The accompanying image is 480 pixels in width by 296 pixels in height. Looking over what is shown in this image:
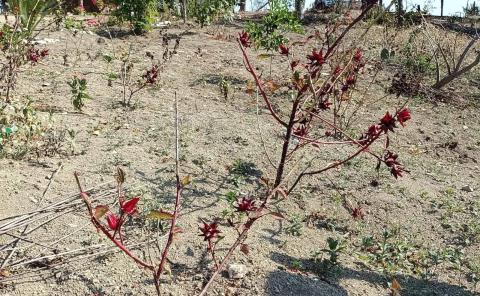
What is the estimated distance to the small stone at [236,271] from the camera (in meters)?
2.39

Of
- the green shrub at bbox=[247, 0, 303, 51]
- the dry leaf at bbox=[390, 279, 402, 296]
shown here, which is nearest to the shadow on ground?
the dry leaf at bbox=[390, 279, 402, 296]

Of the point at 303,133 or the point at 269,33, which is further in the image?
the point at 269,33

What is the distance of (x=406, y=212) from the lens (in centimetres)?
342

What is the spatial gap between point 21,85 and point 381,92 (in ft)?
12.5

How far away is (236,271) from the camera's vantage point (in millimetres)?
2398

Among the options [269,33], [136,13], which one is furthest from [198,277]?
[136,13]

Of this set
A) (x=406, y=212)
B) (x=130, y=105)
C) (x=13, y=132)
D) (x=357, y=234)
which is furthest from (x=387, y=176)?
(x=13, y=132)

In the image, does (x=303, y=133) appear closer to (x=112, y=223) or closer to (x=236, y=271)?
(x=236, y=271)

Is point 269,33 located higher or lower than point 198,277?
higher

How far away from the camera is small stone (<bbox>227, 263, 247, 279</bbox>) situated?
2391 millimetres

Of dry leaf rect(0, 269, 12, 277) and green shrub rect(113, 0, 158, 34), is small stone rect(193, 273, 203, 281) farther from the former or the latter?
green shrub rect(113, 0, 158, 34)

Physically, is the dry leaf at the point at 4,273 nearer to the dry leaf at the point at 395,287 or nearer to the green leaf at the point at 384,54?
the dry leaf at the point at 395,287

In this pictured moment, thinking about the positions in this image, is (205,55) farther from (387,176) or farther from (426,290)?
(426,290)

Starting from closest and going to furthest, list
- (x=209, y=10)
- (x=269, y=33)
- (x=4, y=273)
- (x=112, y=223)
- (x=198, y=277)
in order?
(x=112, y=223), (x=4, y=273), (x=198, y=277), (x=269, y=33), (x=209, y=10)
